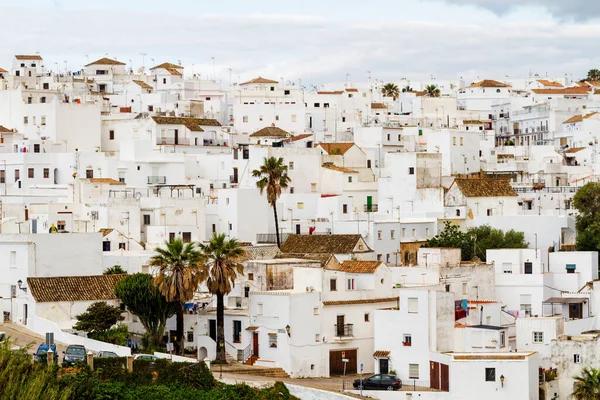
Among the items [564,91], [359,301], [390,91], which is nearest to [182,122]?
[359,301]

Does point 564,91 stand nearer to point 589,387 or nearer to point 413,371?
point 413,371

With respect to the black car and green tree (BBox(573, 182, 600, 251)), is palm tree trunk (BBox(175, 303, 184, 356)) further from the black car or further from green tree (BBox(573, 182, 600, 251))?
green tree (BBox(573, 182, 600, 251))

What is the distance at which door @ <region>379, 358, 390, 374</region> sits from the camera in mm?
48125

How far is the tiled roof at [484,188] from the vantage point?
67500 mm

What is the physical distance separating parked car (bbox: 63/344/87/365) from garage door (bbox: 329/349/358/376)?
30.8 ft

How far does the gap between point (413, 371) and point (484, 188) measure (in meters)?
22.3

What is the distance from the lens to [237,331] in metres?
51.0

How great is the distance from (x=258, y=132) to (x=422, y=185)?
54.6 feet

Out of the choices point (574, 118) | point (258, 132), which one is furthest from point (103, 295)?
point (574, 118)

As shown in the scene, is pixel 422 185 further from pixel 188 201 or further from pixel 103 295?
pixel 103 295

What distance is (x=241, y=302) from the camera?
52.6m

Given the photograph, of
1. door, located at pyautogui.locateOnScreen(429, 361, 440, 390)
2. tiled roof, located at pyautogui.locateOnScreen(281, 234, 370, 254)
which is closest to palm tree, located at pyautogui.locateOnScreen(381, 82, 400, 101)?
tiled roof, located at pyautogui.locateOnScreen(281, 234, 370, 254)

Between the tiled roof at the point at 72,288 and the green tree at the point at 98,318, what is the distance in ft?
3.66

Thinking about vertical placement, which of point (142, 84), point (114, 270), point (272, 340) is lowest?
point (272, 340)
